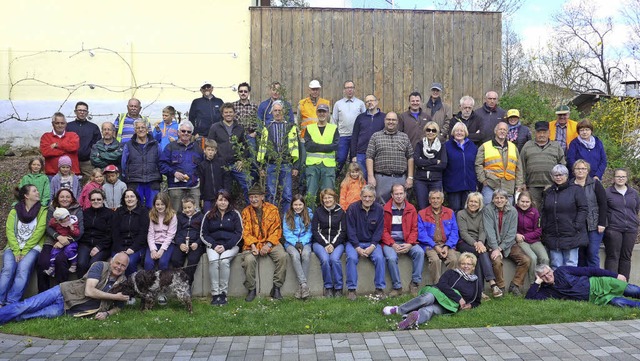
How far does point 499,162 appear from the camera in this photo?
941cm

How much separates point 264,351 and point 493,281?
371 cm

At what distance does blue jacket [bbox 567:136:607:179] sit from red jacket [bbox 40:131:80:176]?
783 centimetres

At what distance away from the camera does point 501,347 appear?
646 cm

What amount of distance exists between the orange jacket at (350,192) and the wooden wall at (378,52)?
388 cm

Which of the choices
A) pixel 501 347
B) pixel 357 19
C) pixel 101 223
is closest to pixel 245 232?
pixel 101 223

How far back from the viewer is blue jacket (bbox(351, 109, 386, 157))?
33.0 feet

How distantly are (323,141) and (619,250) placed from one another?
463cm

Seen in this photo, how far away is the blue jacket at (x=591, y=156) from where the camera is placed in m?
9.77

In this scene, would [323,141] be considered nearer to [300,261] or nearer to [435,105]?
[300,261]

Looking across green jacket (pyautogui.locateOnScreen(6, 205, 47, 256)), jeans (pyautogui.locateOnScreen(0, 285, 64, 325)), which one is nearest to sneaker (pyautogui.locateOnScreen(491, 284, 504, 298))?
jeans (pyautogui.locateOnScreen(0, 285, 64, 325))

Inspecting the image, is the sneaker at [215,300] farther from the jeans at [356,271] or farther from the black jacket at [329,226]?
the jeans at [356,271]

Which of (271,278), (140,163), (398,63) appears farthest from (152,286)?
(398,63)

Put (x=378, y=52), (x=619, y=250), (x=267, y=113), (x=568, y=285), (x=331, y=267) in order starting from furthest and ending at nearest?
1. (x=378, y=52)
2. (x=267, y=113)
3. (x=619, y=250)
4. (x=331, y=267)
5. (x=568, y=285)

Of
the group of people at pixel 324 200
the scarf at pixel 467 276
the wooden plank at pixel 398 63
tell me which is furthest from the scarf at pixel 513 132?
the wooden plank at pixel 398 63
